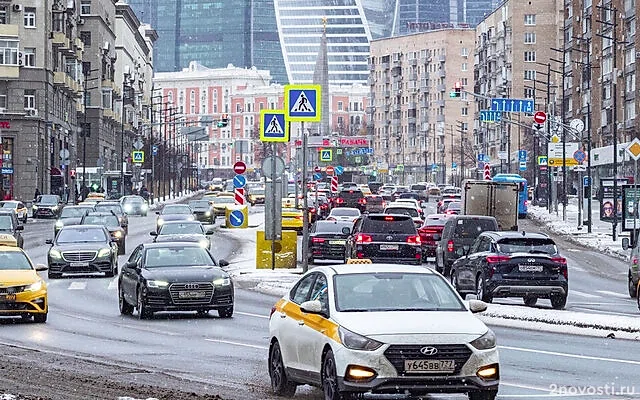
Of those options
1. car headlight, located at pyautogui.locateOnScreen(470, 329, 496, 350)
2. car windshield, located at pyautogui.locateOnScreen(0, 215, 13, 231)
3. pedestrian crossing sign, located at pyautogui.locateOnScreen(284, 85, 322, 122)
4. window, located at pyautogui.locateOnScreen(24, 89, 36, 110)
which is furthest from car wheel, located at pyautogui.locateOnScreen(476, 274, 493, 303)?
window, located at pyautogui.locateOnScreen(24, 89, 36, 110)

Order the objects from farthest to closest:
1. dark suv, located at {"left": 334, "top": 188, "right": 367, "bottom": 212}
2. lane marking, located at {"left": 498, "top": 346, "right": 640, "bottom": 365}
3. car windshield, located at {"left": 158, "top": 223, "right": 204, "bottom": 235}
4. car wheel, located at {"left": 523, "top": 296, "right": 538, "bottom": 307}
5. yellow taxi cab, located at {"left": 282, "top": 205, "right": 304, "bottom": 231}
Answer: dark suv, located at {"left": 334, "top": 188, "right": 367, "bottom": 212}, yellow taxi cab, located at {"left": 282, "top": 205, "right": 304, "bottom": 231}, car windshield, located at {"left": 158, "top": 223, "right": 204, "bottom": 235}, car wheel, located at {"left": 523, "top": 296, "right": 538, "bottom": 307}, lane marking, located at {"left": 498, "top": 346, "right": 640, "bottom": 365}

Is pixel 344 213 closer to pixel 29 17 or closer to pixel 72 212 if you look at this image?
pixel 72 212

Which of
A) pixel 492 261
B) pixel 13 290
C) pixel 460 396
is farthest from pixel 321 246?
pixel 460 396

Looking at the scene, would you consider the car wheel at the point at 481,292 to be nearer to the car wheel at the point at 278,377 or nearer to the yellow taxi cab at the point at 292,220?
the car wheel at the point at 278,377

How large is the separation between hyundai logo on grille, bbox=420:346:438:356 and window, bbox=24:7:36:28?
99278 millimetres

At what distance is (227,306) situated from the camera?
25656 mm

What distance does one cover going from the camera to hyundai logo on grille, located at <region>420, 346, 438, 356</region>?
1229 cm

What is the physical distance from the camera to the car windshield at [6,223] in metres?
51.7

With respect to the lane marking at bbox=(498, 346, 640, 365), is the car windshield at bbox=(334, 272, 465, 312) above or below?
above

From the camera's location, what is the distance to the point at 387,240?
128 feet

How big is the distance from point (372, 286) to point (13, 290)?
1255cm

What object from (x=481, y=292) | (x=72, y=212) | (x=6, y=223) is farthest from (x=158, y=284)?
(x=72, y=212)

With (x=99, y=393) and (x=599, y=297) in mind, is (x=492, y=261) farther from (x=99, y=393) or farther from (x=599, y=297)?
(x=99, y=393)

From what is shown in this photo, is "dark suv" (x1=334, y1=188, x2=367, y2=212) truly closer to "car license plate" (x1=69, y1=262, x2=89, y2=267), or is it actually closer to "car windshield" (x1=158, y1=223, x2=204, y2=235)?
"car windshield" (x1=158, y1=223, x2=204, y2=235)
